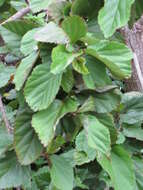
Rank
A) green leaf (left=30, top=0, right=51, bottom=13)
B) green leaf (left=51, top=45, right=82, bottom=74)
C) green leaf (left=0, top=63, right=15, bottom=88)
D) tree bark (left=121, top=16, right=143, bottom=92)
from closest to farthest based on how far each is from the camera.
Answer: green leaf (left=51, top=45, right=82, bottom=74)
green leaf (left=30, top=0, right=51, bottom=13)
green leaf (left=0, top=63, right=15, bottom=88)
tree bark (left=121, top=16, right=143, bottom=92)

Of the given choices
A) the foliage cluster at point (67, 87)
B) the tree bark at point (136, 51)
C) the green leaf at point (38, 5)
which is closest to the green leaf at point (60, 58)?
the foliage cluster at point (67, 87)

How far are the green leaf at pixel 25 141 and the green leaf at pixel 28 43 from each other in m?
0.09

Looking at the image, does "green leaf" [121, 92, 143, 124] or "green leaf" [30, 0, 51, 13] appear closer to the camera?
"green leaf" [30, 0, 51, 13]

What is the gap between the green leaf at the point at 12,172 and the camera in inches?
24.8

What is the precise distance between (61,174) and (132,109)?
0.68ft

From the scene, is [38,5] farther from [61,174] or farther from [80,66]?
[61,174]

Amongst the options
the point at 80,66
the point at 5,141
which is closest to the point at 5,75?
the point at 5,141

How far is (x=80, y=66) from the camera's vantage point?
528mm

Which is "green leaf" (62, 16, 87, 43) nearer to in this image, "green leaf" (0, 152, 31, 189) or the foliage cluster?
the foliage cluster

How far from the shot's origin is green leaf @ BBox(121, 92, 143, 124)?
74cm

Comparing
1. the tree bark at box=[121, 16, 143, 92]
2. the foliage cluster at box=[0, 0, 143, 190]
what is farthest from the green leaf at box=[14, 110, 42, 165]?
the tree bark at box=[121, 16, 143, 92]

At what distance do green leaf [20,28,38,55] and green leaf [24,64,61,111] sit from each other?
0.04 m

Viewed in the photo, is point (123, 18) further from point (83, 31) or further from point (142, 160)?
point (142, 160)

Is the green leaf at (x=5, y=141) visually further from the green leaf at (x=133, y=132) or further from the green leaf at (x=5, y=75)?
the green leaf at (x=133, y=132)
